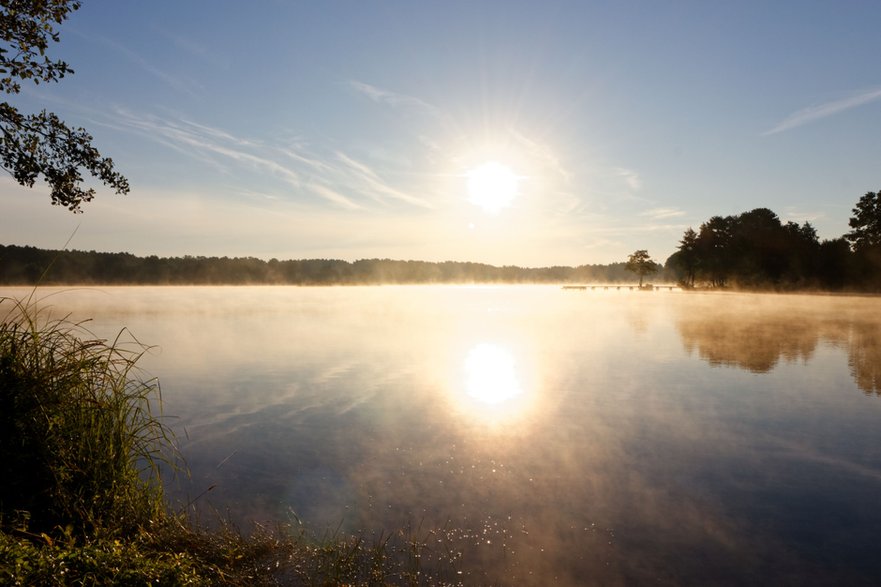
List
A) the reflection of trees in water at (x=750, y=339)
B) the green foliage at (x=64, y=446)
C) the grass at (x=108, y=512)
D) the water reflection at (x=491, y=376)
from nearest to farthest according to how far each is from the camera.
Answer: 1. the grass at (x=108, y=512)
2. the green foliage at (x=64, y=446)
3. the water reflection at (x=491, y=376)
4. the reflection of trees in water at (x=750, y=339)

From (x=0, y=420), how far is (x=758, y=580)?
9.36 metres

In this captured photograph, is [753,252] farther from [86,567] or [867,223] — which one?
[86,567]

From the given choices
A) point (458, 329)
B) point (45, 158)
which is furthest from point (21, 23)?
point (458, 329)

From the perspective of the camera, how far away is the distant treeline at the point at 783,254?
88194 mm

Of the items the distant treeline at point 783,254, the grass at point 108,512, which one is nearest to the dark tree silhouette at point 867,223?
the distant treeline at point 783,254

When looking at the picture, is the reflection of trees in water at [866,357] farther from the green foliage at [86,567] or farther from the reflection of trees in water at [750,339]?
the green foliage at [86,567]

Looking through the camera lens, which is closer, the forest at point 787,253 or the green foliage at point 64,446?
the green foliage at point 64,446

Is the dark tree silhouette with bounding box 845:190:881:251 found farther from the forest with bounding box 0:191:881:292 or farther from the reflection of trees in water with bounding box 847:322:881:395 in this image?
the reflection of trees in water with bounding box 847:322:881:395

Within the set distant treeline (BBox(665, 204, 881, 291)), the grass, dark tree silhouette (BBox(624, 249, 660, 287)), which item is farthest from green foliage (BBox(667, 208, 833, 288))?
the grass

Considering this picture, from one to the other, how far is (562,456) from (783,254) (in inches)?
3999

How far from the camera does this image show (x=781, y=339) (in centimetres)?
3102

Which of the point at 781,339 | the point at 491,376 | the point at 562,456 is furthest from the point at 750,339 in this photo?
the point at 562,456

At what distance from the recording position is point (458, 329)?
129 feet

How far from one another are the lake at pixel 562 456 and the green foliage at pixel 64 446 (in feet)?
6.18
